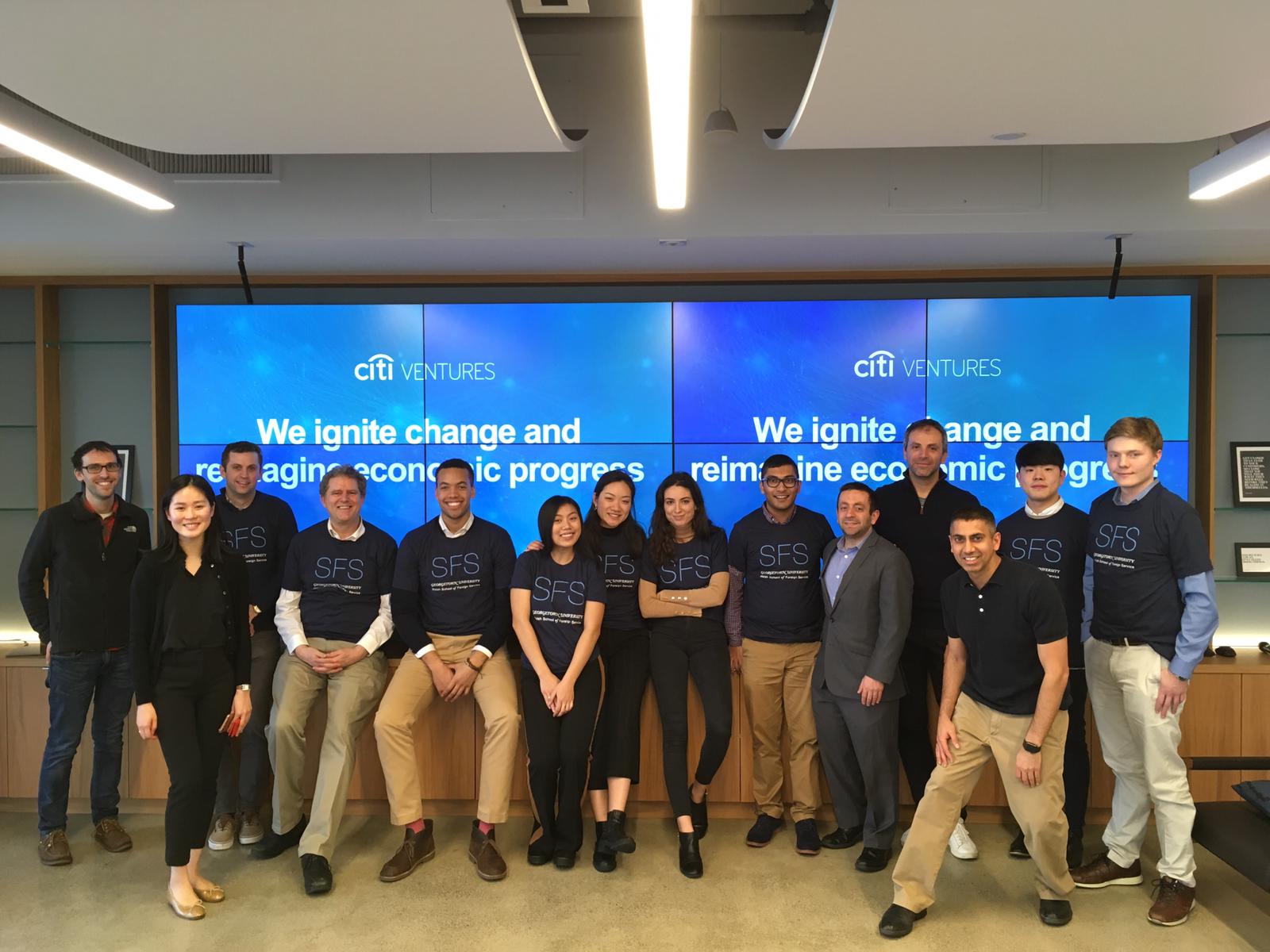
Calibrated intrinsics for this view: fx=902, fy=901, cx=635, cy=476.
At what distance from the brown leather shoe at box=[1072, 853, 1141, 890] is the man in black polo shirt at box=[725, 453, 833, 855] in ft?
3.67

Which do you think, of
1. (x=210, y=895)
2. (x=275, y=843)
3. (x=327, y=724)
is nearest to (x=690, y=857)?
(x=327, y=724)

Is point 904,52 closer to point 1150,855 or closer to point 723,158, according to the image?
point 723,158

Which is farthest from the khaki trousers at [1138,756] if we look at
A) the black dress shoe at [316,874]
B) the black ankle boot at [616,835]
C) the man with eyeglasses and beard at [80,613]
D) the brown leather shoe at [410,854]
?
the man with eyeglasses and beard at [80,613]

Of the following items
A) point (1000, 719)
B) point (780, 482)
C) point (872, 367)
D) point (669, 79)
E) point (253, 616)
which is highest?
point (669, 79)

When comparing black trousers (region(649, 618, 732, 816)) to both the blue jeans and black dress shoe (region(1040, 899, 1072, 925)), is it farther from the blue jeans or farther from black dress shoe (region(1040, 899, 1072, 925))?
the blue jeans

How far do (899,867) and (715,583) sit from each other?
1385 mm

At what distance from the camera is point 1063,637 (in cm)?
323

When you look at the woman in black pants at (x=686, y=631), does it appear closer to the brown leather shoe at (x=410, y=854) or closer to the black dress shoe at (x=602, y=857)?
the black dress shoe at (x=602, y=857)

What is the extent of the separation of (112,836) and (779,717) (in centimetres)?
315

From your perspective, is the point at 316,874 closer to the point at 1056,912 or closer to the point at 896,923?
the point at 896,923

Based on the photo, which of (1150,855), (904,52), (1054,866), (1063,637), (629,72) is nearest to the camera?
(904,52)

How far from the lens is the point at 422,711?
4148 mm

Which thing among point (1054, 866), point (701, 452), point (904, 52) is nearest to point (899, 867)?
point (1054, 866)

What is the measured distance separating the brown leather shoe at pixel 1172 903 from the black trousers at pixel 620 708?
2.11 metres
